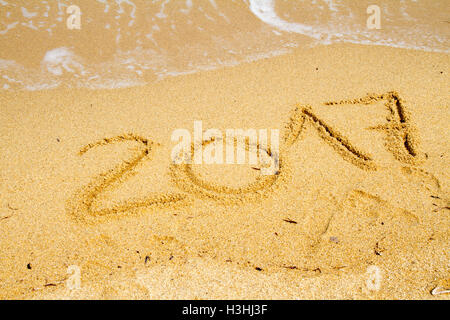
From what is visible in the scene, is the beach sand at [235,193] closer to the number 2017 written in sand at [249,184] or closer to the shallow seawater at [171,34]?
the number 2017 written in sand at [249,184]

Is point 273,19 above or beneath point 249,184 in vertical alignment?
above

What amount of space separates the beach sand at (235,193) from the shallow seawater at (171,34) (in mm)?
398

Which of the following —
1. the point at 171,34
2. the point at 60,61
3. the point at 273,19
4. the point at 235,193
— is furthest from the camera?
the point at 273,19

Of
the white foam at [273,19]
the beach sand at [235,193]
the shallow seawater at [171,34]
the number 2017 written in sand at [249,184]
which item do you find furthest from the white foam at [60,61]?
the white foam at [273,19]

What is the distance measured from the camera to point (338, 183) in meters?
2.19

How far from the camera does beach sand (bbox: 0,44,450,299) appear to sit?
5.51 ft

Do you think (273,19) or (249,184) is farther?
(273,19)

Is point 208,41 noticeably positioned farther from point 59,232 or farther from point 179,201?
point 59,232

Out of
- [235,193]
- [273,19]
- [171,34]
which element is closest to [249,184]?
[235,193]

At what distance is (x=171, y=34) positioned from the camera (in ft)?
13.5

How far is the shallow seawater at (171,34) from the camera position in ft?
11.6

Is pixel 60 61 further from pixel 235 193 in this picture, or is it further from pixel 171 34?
pixel 235 193

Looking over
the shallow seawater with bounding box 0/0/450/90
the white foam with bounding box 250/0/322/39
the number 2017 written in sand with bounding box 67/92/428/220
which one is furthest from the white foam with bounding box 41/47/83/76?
the white foam with bounding box 250/0/322/39

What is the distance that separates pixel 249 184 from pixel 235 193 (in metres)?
0.12
